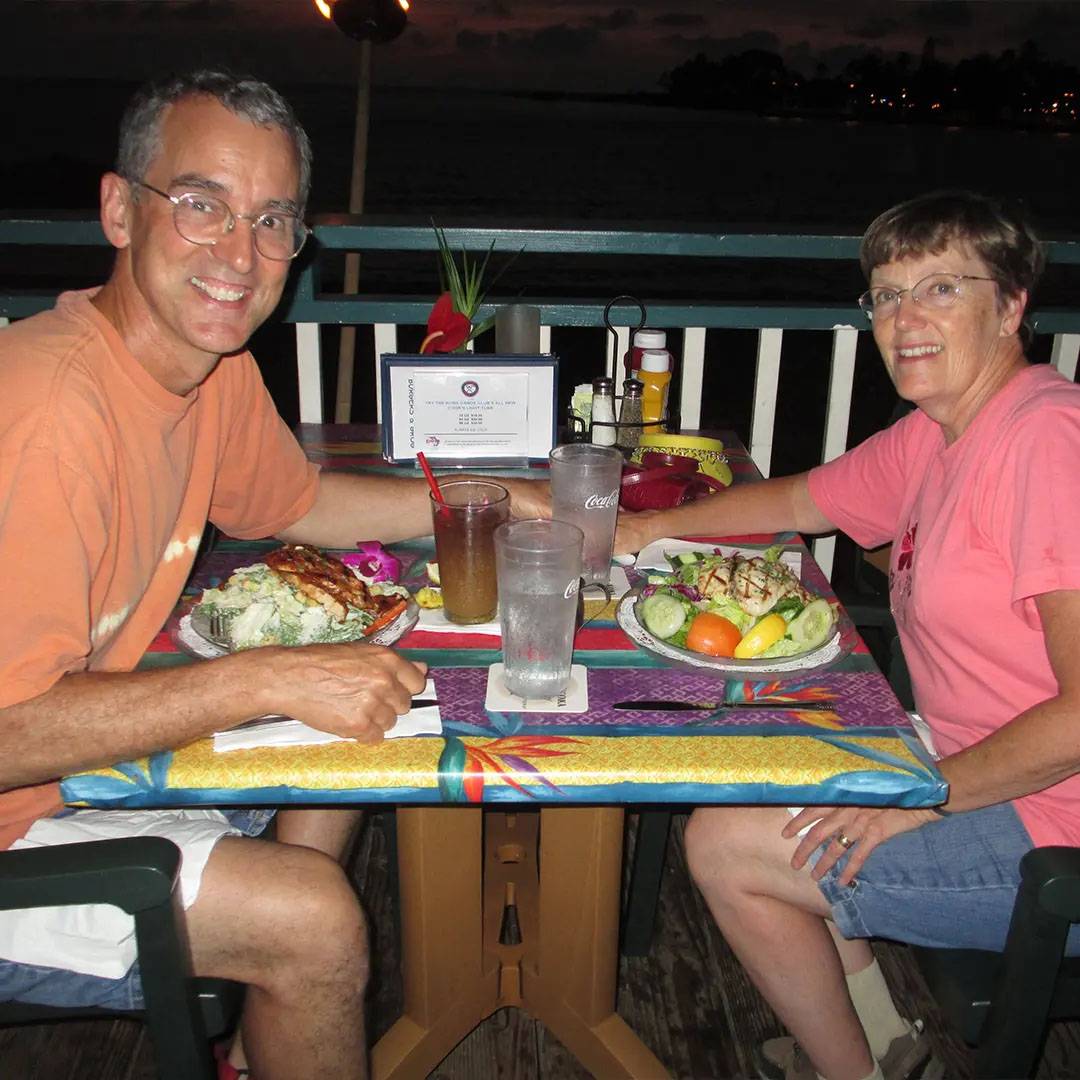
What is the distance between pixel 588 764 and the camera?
3.79ft

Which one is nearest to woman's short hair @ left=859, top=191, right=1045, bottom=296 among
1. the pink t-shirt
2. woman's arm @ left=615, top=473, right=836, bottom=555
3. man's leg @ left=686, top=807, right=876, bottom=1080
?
the pink t-shirt

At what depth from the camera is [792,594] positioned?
1518 mm

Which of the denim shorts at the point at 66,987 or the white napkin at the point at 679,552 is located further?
the white napkin at the point at 679,552

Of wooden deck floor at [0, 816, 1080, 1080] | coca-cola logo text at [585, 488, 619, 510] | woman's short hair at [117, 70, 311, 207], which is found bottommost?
wooden deck floor at [0, 816, 1080, 1080]

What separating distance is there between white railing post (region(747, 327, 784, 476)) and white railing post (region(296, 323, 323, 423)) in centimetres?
135

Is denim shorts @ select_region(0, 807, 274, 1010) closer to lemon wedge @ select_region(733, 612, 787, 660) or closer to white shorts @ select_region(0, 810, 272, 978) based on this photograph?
white shorts @ select_region(0, 810, 272, 978)

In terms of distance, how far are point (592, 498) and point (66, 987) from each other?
104 centimetres

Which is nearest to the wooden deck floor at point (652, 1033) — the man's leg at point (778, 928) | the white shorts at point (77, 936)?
the man's leg at point (778, 928)

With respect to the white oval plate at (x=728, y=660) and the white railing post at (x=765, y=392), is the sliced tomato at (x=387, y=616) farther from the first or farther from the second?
the white railing post at (x=765, y=392)

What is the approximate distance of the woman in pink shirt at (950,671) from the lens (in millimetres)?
1414

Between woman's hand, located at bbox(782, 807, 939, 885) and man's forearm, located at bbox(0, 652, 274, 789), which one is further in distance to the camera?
woman's hand, located at bbox(782, 807, 939, 885)

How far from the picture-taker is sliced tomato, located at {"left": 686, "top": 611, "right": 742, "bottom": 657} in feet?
4.62

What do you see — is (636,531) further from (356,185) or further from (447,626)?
(356,185)

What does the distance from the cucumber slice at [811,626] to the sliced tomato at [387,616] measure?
1.85ft
